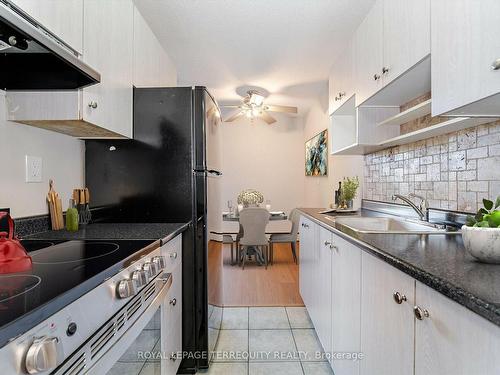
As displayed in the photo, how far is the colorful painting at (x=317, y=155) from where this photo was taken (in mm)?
4332

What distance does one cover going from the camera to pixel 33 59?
1.07 m

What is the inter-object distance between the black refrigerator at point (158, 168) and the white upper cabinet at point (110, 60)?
12 cm

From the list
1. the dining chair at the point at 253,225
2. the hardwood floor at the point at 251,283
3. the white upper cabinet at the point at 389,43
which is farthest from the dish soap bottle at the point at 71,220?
the dining chair at the point at 253,225

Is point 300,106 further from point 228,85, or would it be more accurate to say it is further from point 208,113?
point 208,113

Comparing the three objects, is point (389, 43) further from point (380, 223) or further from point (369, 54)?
point (380, 223)

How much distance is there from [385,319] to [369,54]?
1561 millimetres

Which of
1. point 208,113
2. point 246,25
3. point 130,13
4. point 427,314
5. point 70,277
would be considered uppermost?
point 246,25

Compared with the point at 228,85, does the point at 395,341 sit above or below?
below

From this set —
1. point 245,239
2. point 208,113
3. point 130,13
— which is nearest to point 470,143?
point 208,113

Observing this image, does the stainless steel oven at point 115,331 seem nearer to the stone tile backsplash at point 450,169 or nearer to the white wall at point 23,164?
the white wall at point 23,164

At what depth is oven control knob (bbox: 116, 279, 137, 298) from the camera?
0.91m

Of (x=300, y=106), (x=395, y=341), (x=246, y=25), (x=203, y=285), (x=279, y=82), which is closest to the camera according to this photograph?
(x=395, y=341)

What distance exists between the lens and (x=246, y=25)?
7.75ft

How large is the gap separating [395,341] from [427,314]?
0.23 meters
